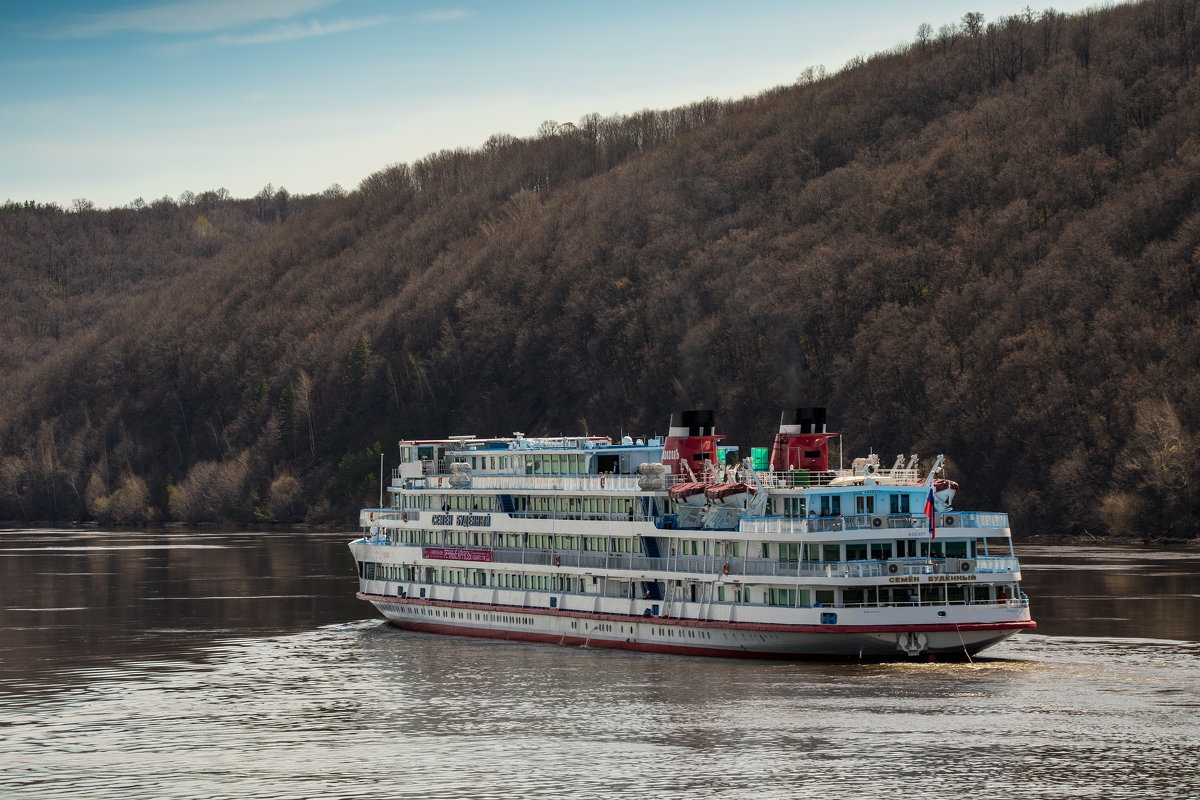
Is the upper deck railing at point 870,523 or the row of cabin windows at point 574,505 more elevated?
the row of cabin windows at point 574,505

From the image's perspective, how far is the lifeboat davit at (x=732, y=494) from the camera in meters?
70.5

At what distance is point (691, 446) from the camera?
75.7 m

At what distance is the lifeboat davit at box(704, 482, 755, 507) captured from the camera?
2776 inches

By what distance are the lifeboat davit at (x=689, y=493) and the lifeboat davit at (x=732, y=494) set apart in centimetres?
119

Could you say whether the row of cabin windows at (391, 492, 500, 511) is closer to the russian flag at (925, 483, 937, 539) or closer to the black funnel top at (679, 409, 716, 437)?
the black funnel top at (679, 409, 716, 437)

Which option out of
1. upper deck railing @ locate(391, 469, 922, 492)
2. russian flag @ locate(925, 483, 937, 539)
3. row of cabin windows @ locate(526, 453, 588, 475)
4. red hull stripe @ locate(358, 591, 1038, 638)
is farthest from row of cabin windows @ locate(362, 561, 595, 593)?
russian flag @ locate(925, 483, 937, 539)

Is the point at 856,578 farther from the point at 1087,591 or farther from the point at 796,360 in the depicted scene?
the point at 796,360

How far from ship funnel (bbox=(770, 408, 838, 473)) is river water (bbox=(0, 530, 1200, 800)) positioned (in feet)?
28.1

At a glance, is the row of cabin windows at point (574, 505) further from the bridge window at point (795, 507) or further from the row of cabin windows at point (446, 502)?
the bridge window at point (795, 507)

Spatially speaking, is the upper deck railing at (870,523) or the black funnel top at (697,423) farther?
the black funnel top at (697,423)

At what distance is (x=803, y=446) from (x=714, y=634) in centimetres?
840

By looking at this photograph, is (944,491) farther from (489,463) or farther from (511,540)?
(489,463)

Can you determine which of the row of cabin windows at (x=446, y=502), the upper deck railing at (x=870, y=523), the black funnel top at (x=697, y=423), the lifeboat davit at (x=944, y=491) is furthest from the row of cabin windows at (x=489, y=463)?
the lifeboat davit at (x=944, y=491)

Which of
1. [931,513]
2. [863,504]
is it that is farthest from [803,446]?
[931,513]
